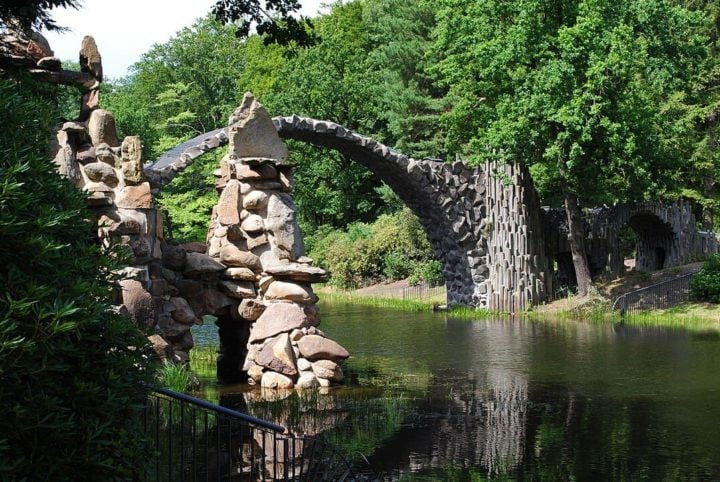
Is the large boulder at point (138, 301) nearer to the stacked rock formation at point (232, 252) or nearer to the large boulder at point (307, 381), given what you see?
the stacked rock formation at point (232, 252)

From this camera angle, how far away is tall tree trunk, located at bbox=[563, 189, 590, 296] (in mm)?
26328

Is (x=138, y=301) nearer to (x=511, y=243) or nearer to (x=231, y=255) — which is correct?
(x=231, y=255)

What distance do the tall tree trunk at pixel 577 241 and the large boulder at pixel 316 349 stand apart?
43.5 feet

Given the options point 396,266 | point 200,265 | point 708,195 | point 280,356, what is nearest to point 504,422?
point 280,356

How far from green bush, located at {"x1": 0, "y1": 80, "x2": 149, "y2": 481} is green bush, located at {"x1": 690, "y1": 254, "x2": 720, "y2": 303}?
2189cm

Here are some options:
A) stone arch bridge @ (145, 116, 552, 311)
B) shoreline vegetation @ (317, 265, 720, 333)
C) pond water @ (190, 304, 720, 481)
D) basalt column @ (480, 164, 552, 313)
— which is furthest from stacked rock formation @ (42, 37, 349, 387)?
basalt column @ (480, 164, 552, 313)

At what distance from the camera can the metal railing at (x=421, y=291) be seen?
108 feet

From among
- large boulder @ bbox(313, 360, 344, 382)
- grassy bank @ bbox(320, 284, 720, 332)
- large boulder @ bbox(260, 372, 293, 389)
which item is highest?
grassy bank @ bbox(320, 284, 720, 332)

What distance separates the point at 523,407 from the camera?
42.3ft

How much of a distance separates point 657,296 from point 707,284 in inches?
52.5

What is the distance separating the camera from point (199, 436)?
10.9 metres

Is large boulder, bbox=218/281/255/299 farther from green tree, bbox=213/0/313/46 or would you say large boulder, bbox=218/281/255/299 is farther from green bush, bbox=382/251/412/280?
green bush, bbox=382/251/412/280

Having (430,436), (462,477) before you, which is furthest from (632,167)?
(462,477)

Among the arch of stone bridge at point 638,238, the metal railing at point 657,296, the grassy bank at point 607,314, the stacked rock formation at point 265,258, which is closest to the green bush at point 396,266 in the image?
the grassy bank at point 607,314
